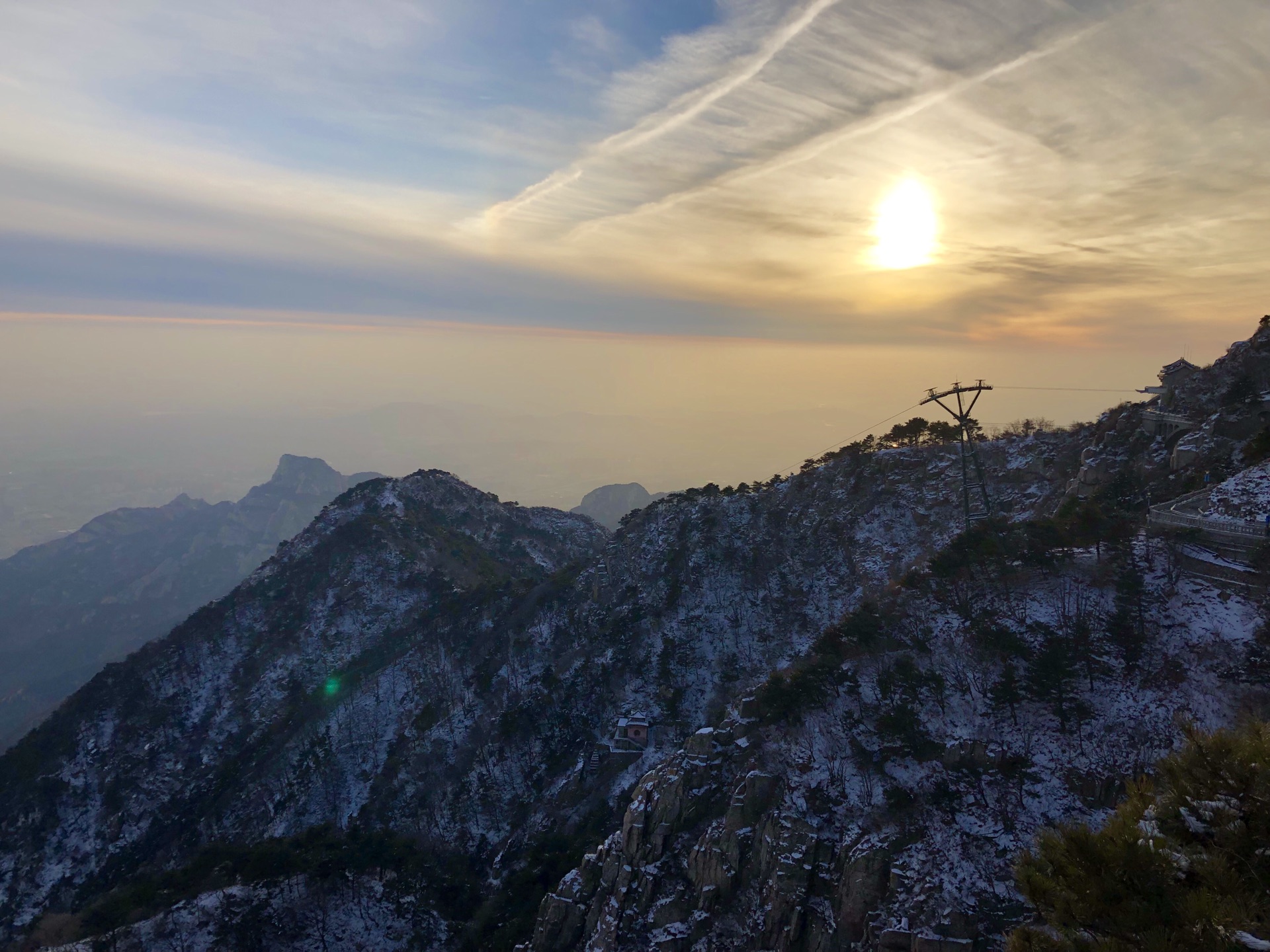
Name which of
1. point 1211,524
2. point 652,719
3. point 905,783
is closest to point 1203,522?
point 1211,524

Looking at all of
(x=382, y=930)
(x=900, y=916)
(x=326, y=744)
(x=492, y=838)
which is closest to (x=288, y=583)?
(x=326, y=744)

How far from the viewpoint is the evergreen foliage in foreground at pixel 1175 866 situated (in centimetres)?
982

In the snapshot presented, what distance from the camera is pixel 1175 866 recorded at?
10.9 meters

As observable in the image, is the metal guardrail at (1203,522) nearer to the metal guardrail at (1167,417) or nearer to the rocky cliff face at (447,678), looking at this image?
the metal guardrail at (1167,417)

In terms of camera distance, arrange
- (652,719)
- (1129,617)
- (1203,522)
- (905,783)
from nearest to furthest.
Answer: (905,783), (1129,617), (1203,522), (652,719)

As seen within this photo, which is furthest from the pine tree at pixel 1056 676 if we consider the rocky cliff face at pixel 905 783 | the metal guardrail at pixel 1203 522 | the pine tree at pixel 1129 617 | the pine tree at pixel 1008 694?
the metal guardrail at pixel 1203 522

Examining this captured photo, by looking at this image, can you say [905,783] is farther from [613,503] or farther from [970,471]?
[613,503]

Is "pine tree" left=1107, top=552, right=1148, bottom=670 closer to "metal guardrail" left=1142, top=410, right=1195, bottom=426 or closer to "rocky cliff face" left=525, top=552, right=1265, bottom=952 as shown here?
"rocky cliff face" left=525, top=552, right=1265, bottom=952

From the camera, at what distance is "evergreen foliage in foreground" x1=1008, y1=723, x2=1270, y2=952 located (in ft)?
32.2

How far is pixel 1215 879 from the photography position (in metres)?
10.1

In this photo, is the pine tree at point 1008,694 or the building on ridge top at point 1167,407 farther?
the building on ridge top at point 1167,407

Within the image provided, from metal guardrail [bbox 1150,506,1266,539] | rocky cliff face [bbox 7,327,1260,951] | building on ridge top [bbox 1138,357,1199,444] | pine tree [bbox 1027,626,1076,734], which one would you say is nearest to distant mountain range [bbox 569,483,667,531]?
rocky cliff face [bbox 7,327,1260,951]

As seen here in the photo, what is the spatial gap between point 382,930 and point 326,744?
2676cm

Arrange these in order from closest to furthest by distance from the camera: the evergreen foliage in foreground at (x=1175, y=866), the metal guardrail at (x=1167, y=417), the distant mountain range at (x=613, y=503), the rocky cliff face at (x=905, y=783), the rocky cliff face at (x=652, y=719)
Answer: the evergreen foliage in foreground at (x=1175, y=866) < the rocky cliff face at (x=905, y=783) < the rocky cliff face at (x=652, y=719) < the metal guardrail at (x=1167, y=417) < the distant mountain range at (x=613, y=503)
